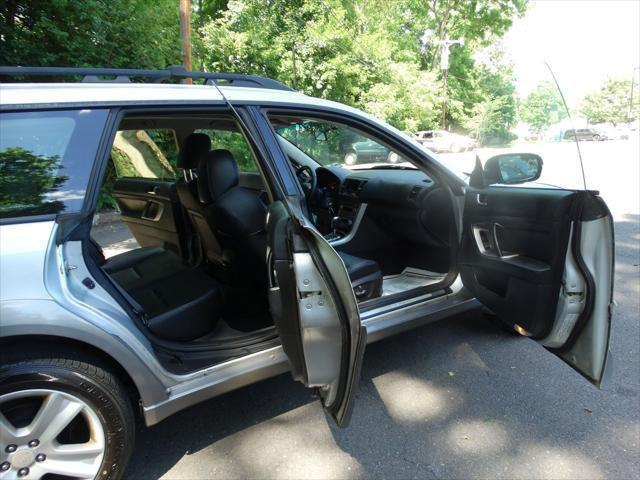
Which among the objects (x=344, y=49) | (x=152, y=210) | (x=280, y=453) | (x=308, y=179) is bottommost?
(x=280, y=453)

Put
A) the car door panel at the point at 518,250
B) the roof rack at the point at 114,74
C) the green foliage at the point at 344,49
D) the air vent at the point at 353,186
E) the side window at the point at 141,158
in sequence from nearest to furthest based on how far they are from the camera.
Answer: the roof rack at the point at 114,74, the car door panel at the point at 518,250, the air vent at the point at 353,186, the side window at the point at 141,158, the green foliage at the point at 344,49

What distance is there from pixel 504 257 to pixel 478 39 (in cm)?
2403

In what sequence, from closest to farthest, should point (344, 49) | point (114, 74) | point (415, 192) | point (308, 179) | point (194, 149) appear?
point (114, 74)
point (194, 149)
point (415, 192)
point (308, 179)
point (344, 49)

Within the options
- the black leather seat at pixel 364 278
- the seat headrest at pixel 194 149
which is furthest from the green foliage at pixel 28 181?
the black leather seat at pixel 364 278

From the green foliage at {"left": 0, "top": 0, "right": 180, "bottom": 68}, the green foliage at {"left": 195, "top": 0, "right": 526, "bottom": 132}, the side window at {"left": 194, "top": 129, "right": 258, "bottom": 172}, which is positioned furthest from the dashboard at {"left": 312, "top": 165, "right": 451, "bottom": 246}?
the green foliage at {"left": 195, "top": 0, "right": 526, "bottom": 132}

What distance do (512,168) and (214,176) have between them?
178cm

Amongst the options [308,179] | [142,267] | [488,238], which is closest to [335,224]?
[308,179]

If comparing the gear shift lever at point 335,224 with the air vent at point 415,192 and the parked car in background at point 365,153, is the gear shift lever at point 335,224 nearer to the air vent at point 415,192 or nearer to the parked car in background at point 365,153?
the parked car in background at point 365,153

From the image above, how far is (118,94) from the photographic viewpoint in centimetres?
171

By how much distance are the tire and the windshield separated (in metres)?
2.24

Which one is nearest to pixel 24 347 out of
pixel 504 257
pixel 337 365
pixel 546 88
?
pixel 337 365

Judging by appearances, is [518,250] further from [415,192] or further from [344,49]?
[344,49]

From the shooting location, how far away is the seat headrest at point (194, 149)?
2760mm

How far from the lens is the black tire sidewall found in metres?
1.46
